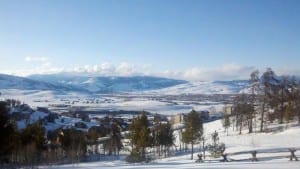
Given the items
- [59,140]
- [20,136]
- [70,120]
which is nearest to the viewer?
[20,136]

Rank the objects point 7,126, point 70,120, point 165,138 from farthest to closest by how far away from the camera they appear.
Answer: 1. point 70,120
2. point 165,138
3. point 7,126

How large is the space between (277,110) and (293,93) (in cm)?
479

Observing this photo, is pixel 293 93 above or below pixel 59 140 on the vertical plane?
above

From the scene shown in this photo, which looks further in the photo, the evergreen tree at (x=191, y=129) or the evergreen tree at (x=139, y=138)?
the evergreen tree at (x=191, y=129)

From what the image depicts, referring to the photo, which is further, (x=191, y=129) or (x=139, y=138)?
(x=191, y=129)

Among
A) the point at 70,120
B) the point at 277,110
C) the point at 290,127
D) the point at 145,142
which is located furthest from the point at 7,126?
the point at 70,120

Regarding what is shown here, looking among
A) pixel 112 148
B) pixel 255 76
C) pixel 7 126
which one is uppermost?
pixel 255 76

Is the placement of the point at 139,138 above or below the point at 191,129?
below

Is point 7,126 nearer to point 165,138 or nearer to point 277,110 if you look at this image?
point 165,138

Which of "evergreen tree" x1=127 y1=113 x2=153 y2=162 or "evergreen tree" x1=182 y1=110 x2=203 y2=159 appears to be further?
"evergreen tree" x1=182 y1=110 x2=203 y2=159

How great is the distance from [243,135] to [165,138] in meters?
14.4

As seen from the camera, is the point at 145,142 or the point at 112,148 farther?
the point at 112,148

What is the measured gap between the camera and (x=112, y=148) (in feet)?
327

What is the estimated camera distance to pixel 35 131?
7244 cm
